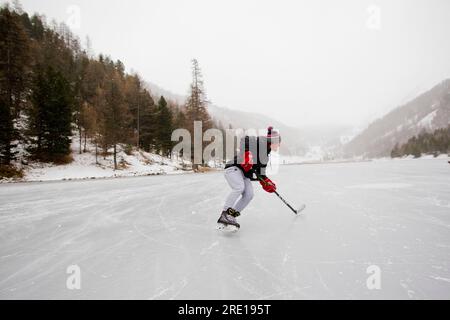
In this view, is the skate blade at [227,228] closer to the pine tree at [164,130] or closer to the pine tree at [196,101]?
the pine tree at [196,101]

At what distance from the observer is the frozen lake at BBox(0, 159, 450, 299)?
8.23 feet

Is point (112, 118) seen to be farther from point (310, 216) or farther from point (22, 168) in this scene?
point (310, 216)

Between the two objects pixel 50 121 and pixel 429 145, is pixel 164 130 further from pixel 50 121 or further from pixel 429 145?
pixel 429 145

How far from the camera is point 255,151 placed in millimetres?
4965

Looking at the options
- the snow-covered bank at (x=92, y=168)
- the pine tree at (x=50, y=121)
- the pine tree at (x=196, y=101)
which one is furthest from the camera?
the pine tree at (x=196, y=101)

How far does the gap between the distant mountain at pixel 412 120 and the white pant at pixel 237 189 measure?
171 meters

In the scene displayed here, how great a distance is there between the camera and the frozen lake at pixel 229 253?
2.51 metres

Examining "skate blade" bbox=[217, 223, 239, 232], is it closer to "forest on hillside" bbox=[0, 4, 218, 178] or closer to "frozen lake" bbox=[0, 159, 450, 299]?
"frozen lake" bbox=[0, 159, 450, 299]

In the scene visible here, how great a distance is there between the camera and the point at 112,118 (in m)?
29.8

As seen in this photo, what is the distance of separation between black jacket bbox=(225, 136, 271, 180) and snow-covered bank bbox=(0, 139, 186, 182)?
69.9 ft

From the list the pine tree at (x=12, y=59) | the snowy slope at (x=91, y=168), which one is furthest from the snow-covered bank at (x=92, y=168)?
the pine tree at (x=12, y=59)
